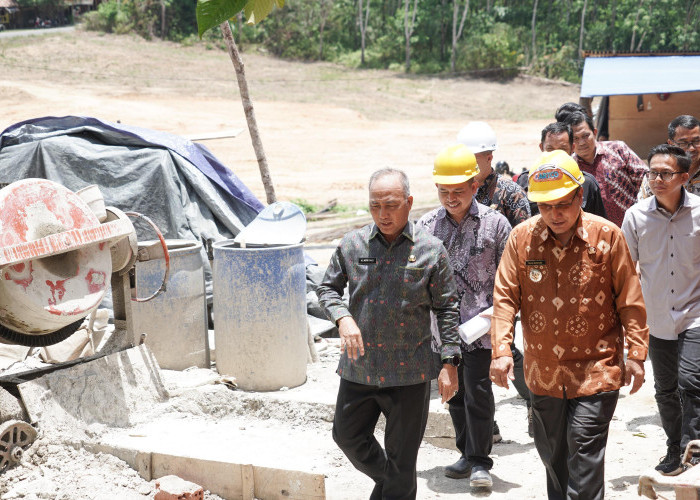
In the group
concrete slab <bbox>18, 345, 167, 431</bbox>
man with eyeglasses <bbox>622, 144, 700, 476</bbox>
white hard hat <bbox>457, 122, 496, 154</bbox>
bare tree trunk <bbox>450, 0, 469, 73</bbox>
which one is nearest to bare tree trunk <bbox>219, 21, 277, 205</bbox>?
concrete slab <bbox>18, 345, 167, 431</bbox>

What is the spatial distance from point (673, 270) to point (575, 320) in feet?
4.11

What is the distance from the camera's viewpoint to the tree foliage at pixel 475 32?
44.3m

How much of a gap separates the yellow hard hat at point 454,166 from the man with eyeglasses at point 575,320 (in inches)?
28.9

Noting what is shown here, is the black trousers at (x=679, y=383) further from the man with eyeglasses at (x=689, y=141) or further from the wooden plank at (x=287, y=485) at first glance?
the wooden plank at (x=287, y=485)

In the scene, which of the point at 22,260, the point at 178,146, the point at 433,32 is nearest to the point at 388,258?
the point at 22,260

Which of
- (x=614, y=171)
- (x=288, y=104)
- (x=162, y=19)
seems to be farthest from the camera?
(x=162, y=19)

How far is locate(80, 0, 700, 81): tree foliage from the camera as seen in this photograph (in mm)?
44344

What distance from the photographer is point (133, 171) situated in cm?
904

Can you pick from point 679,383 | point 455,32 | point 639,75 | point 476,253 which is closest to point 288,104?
point 455,32

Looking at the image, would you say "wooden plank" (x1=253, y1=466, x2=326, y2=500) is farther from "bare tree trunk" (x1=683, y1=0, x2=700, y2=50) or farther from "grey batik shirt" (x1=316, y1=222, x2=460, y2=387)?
"bare tree trunk" (x1=683, y1=0, x2=700, y2=50)

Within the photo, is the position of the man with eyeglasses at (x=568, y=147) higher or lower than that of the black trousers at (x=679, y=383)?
higher

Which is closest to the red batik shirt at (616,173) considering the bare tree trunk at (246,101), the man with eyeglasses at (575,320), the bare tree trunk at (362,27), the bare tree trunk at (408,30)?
the man with eyeglasses at (575,320)

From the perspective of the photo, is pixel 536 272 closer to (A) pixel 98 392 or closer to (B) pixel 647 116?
(A) pixel 98 392

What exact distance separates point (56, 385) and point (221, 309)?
151 centimetres
